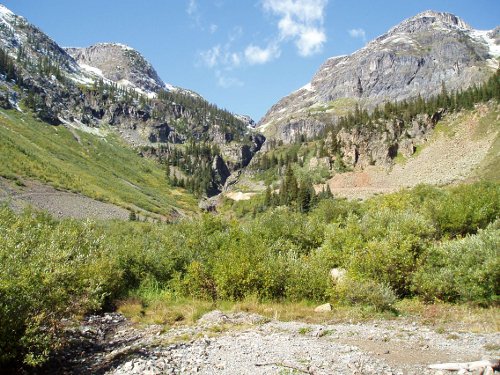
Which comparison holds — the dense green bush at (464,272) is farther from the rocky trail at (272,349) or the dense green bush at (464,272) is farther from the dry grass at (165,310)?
the dry grass at (165,310)

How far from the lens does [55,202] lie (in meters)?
88.9

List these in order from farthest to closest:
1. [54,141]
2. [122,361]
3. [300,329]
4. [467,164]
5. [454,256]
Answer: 1. [54,141]
2. [467,164]
3. [454,256]
4. [300,329]
5. [122,361]

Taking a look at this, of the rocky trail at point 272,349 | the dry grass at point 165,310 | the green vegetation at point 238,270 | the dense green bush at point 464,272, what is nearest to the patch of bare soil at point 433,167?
the green vegetation at point 238,270

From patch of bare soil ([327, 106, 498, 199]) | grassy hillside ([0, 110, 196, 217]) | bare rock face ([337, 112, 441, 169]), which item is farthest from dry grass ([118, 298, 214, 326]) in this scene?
bare rock face ([337, 112, 441, 169])

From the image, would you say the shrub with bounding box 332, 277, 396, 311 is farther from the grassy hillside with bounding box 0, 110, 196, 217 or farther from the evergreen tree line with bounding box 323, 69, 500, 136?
the evergreen tree line with bounding box 323, 69, 500, 136

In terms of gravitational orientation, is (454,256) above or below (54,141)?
below

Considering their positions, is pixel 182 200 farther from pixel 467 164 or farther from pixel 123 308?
pixel 123 308

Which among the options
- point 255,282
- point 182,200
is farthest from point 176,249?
point 182,200

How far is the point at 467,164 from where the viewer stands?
9638 cm

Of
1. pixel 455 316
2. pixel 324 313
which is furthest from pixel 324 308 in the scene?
pixel 455 316

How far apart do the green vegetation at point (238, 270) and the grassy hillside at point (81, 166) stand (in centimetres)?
→ 6910

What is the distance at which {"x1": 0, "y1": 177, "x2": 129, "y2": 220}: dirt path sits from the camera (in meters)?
81.3

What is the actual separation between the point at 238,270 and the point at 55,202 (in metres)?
75.2

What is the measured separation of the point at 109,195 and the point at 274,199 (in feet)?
168
